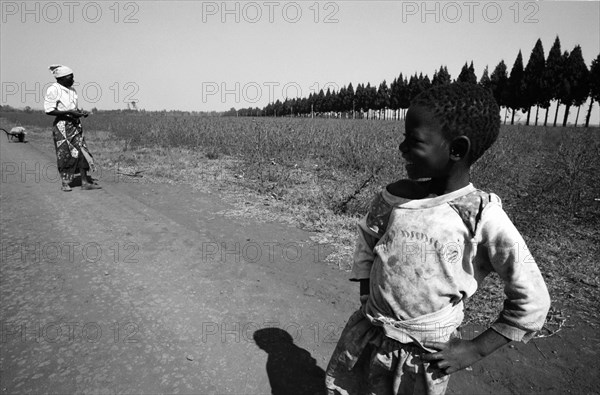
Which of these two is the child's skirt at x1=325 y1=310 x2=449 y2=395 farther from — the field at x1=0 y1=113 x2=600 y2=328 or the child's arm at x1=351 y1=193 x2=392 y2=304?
the field at x1=0 y1=113 x2=600 y2=328

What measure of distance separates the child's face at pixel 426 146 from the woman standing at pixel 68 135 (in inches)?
241

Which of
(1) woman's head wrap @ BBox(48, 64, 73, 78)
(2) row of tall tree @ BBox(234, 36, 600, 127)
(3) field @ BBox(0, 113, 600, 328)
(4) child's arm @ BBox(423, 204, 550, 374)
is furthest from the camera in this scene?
(2) row of tall tree @ BBox(234, 36, 600, 127)

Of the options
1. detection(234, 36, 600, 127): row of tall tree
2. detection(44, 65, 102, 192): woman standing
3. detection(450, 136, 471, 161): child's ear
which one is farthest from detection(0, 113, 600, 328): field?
detection(234, 36, 600, 127): row of tall tree

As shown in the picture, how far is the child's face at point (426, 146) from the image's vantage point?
89cm

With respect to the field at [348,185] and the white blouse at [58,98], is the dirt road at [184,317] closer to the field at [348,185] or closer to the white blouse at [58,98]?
the field at [348,185]

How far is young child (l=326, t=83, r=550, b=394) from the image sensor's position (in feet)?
2.85

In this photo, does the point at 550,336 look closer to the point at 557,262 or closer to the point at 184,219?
the point at 557,262

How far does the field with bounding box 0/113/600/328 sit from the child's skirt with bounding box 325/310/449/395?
1.59 meters

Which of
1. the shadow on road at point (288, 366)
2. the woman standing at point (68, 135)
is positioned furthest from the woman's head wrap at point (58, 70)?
the shadow on road at point (288, 366)

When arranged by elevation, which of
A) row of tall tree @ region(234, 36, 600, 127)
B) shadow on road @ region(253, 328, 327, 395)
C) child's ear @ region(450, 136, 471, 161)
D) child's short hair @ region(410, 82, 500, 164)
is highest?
row of tall tree @ region(234, 36, 600, 127)

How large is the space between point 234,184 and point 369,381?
5470 mm

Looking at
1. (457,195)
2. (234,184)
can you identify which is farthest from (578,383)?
(234,184)

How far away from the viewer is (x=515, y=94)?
39.9 metres

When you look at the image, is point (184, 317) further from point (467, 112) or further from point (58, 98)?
point (58, 98)
